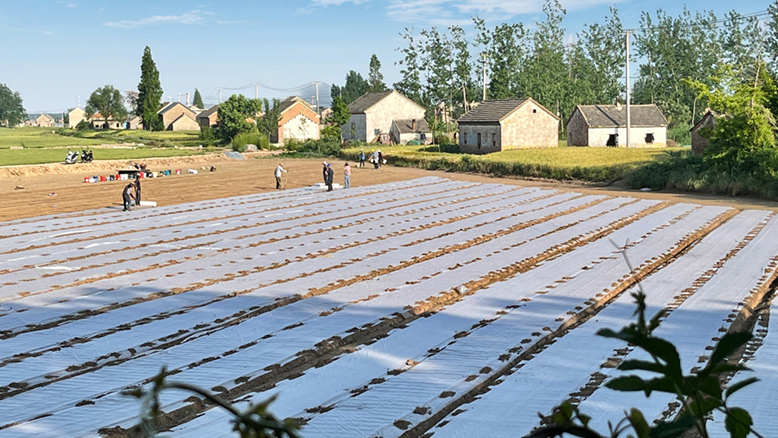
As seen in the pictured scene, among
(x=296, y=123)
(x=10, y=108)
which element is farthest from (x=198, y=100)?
(x=296, y=123)

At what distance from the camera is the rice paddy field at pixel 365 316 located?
24.9 ft

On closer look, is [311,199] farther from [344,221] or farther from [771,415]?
[771,415]

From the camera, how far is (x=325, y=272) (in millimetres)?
14648

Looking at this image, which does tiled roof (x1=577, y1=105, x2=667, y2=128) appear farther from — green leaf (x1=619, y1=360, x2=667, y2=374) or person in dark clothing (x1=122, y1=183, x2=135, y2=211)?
green leaf (x1=619, y1=360, x2=667, y2=374)

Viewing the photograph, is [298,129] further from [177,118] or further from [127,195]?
[127,195]

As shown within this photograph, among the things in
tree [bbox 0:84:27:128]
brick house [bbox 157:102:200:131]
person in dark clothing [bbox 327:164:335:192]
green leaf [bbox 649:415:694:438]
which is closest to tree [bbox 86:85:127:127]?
brick house [bbox 157:102:200:131]

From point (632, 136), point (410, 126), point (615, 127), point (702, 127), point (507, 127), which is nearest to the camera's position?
point (702, 127)

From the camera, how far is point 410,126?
7181cm

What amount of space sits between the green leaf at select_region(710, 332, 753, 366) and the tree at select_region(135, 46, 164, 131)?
98.3 metres

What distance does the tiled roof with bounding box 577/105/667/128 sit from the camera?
2191 inches

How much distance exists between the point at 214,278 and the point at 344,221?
8.27m

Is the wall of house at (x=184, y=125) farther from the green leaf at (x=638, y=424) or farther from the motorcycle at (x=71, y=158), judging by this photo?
the green leaf at (x=638, y=424)

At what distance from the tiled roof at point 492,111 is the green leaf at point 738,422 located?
49.9 metres

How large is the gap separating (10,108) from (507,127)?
525 feet
